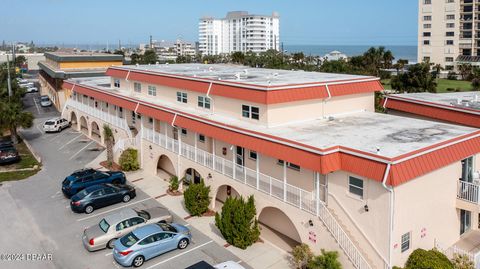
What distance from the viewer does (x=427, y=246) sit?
17219mm

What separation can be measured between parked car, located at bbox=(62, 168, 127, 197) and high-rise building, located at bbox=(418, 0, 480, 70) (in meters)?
112

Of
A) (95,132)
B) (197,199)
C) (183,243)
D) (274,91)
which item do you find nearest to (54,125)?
(95,132)

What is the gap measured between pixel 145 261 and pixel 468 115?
17698mm

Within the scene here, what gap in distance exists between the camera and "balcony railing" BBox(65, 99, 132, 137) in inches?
1366

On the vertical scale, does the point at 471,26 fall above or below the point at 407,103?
above

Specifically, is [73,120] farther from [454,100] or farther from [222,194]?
[454,100]

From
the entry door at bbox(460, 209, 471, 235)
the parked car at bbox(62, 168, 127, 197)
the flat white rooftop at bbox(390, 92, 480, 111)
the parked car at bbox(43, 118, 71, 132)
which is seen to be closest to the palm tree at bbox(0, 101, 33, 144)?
the parked car at bbox(43, 118, 71, 132)

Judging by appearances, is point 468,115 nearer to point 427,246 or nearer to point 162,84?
point 427,246

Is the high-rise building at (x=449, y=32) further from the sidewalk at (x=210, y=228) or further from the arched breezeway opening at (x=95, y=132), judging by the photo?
the sidewalk at (x=210, y=228)

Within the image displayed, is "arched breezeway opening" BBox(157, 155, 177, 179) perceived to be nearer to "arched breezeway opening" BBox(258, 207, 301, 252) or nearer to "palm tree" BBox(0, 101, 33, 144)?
"arched breezeway opening" BBox(258, 207, 301, 252)

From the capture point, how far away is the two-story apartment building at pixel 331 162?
621 inches

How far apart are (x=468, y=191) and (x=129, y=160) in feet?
74.7

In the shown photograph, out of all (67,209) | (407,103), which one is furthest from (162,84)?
(407,103)

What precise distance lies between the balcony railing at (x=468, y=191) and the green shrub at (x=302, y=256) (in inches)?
277
